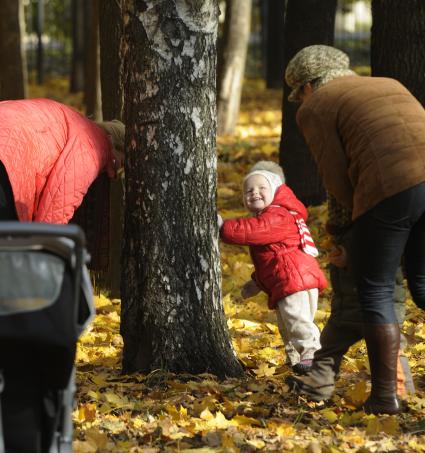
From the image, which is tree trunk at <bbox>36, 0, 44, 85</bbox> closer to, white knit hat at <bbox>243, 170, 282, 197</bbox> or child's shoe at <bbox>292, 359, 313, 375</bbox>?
white knit hat at <bbox>243, 170, 282, 197</bbox>

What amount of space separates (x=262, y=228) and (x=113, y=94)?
102 inches

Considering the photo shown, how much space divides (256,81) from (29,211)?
76.0 feet

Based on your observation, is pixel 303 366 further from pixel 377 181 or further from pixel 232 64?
pixel 232 64

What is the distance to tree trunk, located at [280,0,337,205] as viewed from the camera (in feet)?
35.6

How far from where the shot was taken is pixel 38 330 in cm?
366

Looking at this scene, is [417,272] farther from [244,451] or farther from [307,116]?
[244,451]

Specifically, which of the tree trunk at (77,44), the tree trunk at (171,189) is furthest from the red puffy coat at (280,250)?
the tree trunk at (77,44)

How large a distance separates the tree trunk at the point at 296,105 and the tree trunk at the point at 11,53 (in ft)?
11.2

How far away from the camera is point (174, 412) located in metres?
5.36

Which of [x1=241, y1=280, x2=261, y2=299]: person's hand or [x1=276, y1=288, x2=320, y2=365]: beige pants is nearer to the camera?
[x1=276, y1=288, x2=320, y2=365]: beige pants

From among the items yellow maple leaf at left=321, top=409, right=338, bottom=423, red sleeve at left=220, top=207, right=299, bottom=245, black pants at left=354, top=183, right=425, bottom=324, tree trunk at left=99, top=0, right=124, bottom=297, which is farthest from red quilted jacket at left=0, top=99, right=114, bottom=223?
tree trunk at left=99, top=0, right=124, bottom=297

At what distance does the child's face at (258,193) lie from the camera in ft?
20.9

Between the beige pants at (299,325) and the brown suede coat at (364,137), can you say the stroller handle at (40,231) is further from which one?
the beige pants at (299,325)

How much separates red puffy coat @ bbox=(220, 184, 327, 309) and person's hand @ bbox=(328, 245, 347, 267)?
0.78 metres
